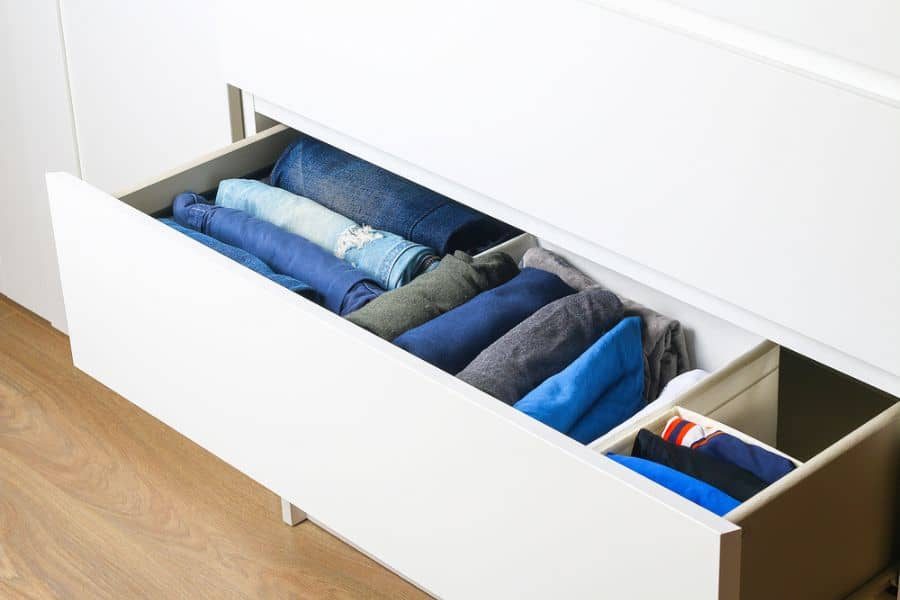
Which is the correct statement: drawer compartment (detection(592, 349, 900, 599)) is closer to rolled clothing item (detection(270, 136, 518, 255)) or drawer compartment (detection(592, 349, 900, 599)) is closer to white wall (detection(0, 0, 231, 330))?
rolled clothing item (detection(270, 136, 518, 255))

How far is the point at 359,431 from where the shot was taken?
3.91 ft

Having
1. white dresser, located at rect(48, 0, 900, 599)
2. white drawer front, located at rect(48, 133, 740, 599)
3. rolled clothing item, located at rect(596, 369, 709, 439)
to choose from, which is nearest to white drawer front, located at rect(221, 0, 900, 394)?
white dresser, located at rect(48, 0, 900, 599)

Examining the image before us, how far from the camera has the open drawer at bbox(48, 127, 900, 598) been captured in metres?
0.97

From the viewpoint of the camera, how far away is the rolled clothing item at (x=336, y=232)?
142cm

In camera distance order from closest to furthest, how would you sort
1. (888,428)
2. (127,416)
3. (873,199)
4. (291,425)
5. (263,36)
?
(873,199) < (888,428) < (291,425) < (263,36) < (127,416)

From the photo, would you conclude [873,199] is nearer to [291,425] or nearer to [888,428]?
[888,428]

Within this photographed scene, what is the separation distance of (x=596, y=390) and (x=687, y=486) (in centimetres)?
22

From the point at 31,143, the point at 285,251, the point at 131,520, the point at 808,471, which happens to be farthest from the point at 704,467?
the point at 31,143

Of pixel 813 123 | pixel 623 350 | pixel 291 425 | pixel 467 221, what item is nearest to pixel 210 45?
pixel 467 221

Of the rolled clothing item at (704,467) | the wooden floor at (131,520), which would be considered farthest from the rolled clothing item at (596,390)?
the wooden floor at (131,520)

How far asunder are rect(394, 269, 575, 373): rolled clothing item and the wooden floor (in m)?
0.49

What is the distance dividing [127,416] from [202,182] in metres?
0.61

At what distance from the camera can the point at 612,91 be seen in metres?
1.13

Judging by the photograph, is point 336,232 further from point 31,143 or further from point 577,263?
point 31,143
